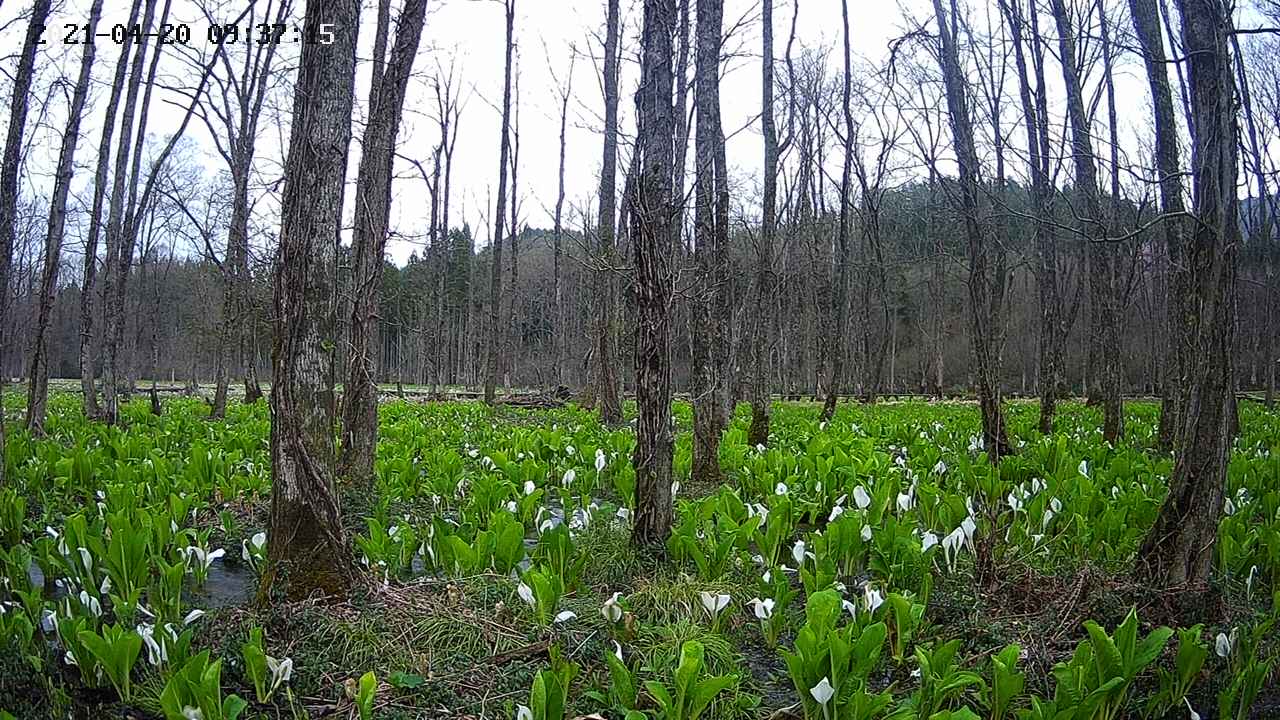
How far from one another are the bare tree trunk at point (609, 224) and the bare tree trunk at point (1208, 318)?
9.45 m

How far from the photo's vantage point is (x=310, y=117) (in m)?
3.95

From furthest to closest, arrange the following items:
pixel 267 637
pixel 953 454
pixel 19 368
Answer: pixel 19 368 < pixel 953 454 < pixel 267 637

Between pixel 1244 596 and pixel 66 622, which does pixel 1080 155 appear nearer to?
pixel 1244 596

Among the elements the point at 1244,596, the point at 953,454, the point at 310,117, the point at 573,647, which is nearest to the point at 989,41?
the point at 953,454

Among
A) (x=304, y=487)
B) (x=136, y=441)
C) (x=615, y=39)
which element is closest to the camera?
(x=304, y=487)

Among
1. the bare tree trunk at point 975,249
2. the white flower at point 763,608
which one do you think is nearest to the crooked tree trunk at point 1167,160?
the bare tree trunk at point 975,249

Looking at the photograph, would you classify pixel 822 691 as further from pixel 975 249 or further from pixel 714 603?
pixel 975 249

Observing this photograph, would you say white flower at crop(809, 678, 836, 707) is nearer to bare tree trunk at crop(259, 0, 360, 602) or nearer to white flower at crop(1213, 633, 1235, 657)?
white flower at crop(1213, 633, 1235, 657)

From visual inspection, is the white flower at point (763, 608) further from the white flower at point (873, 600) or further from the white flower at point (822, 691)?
the white flower at point (822, 691)

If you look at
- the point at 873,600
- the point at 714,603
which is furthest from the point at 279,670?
the point at 873,600

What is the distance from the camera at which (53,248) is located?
33.9 feet

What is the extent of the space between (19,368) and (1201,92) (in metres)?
64.7

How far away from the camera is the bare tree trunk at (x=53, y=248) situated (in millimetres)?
9797

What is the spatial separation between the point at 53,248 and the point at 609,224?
8.76 meters
